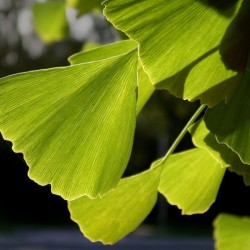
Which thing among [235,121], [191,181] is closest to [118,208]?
[191,181]

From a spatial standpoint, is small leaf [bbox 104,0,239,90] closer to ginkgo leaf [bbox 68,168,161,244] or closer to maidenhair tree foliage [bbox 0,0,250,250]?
maidenhair tree foliage [bbox 0,0,250,250]

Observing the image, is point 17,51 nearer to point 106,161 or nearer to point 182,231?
point 182,231

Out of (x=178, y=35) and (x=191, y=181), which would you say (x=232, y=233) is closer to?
(x=191, y=181)

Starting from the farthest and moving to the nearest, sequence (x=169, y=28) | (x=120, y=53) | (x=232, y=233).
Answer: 1. (x=232, y=233)
2. (x=120, y=53)
3. (x=169, y=28)

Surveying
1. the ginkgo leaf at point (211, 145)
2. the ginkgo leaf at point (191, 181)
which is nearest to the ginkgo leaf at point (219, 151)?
the ginkgo leaf at point (211, 145)

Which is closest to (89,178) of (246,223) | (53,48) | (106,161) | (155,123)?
(106,161)

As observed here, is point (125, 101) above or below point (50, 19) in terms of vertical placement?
above

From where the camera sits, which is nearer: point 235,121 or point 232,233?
point 235,121

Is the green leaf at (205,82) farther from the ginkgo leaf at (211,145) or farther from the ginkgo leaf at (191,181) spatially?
the ginkgo leaf at (191,181)
